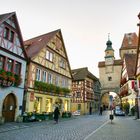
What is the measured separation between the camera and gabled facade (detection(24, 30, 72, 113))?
66.0 ft

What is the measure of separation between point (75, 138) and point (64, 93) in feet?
58.7

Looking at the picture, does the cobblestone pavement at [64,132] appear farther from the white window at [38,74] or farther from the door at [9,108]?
the white window at [38,74]

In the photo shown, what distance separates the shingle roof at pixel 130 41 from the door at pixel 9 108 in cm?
5585

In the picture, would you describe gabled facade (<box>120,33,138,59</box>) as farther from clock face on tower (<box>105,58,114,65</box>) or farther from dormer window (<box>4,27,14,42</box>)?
dormer window (<box>4,27,14,42</box>)

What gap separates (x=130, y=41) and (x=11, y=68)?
58846 mm

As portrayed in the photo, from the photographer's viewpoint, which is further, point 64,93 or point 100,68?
point 100,68

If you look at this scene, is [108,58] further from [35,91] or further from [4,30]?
[4,30]

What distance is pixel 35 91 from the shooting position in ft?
67.6

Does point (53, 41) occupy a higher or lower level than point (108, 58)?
lower

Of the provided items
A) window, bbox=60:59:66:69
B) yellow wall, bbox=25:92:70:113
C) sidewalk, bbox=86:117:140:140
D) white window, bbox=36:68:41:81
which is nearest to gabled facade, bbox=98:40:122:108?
yellow wall, bbox=25:92:70:113

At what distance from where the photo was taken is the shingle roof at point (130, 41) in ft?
216

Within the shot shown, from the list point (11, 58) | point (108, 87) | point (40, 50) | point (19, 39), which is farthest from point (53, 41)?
point (108, 87)

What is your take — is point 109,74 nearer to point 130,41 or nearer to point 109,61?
point 109,61

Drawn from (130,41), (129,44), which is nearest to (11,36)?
(129,44)
